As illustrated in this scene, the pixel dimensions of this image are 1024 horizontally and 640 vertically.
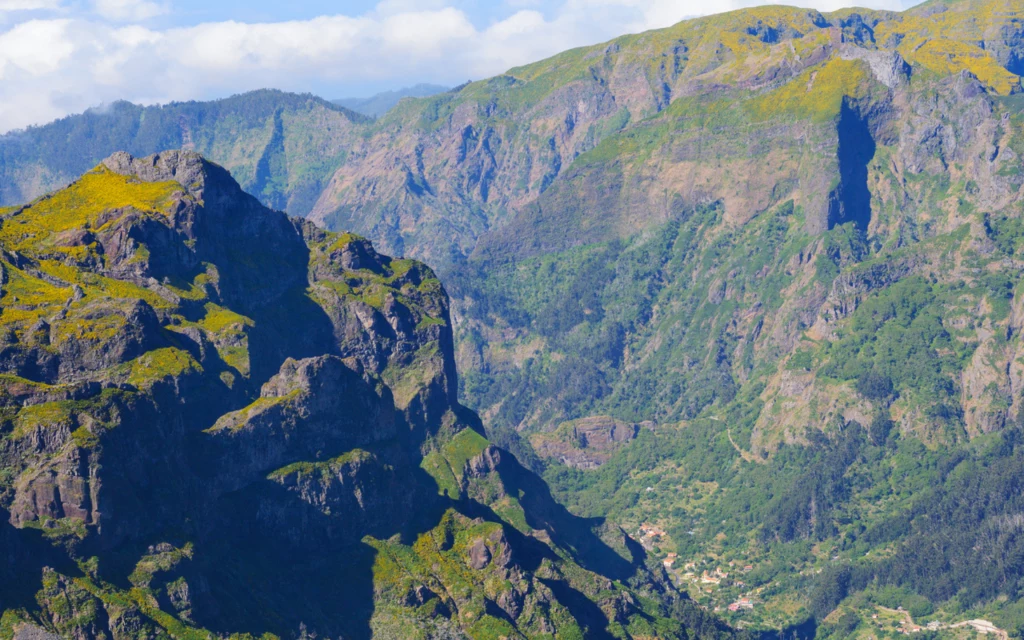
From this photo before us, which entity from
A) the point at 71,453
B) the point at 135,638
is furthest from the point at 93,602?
the point at 71,453

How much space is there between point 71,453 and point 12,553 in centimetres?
1770

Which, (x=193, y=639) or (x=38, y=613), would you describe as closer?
(x=38, y=613)

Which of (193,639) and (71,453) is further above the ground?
(71,453)

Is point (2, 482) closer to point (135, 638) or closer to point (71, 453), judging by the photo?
point (71, 453)

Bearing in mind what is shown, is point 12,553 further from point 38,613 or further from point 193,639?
point 193,639

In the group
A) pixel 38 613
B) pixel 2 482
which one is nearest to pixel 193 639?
pixel 38 613

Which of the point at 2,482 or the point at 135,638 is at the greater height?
the point at 2,482

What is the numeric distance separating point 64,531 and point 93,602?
11.9 meters

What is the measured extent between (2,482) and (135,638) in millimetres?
30801

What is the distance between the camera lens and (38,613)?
186 m

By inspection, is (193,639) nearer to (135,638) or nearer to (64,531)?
(135,638)

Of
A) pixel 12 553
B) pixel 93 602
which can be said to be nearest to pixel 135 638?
pixel 93 602

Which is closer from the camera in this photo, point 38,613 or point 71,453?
point 38,613

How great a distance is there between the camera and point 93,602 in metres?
191
